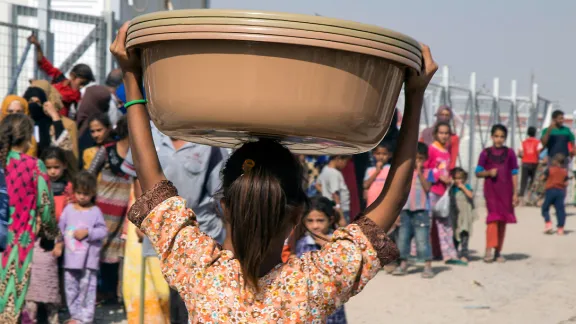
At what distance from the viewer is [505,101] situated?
22484mm

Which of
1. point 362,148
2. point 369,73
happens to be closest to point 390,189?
point 362,148

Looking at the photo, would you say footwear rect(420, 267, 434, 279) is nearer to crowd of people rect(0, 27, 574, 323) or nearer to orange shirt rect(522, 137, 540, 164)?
crowd of people rect(0, 27, 574, 323)

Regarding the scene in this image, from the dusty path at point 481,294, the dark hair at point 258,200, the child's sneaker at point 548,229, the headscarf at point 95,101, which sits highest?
the headscarf at point 95,101

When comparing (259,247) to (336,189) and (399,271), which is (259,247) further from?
(399,271)

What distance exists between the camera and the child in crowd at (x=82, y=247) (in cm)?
735

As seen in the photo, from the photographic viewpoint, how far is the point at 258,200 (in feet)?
8.25

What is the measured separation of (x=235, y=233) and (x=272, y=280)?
0.16m

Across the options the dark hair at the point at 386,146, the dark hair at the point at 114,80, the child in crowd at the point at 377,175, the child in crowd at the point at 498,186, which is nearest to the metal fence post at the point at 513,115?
the child in crowd at the point at 498,186

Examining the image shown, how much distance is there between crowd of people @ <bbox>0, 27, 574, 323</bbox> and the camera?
565 cm

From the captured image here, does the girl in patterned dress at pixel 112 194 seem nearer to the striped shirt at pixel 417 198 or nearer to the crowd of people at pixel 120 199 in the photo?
the crowd of people at pixel 120 199

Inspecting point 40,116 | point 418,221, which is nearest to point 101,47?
point 40,116

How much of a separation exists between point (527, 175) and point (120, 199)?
542 inches

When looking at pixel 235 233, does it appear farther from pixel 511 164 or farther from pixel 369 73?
pixel 511 164

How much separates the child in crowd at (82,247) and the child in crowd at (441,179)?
4655mm
